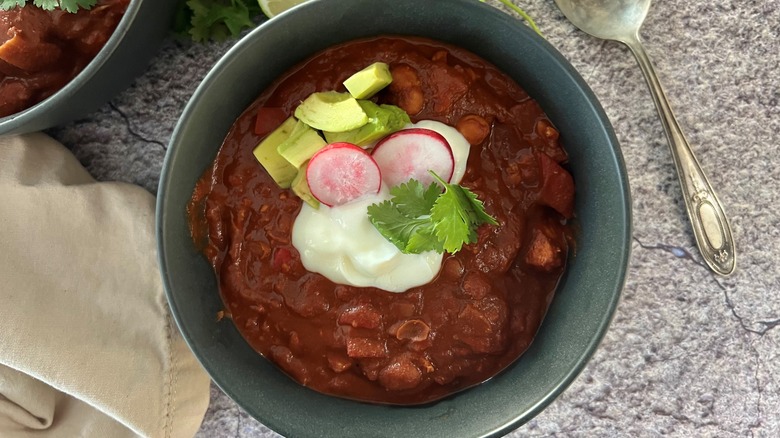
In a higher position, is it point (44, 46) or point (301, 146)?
point (44, 46)

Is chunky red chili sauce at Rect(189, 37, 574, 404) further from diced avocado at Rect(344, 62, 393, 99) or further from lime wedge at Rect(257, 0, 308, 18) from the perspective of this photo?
lime wedge at Rect(257, 0, 308, 18)

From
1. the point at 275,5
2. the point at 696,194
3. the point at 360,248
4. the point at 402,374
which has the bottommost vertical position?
the point at 696,194

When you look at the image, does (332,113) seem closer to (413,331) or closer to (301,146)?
(301,146)

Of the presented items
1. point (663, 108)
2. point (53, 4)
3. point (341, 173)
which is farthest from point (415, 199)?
point (53, 4)

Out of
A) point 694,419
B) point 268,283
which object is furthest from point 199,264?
point 694,419

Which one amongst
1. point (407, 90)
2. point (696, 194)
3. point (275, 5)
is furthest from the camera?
point (696, 194)

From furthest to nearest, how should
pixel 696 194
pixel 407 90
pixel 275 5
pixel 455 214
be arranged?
pixel 696 194 → pixel 275 5 → pixel 407 90 → pixel 455 214

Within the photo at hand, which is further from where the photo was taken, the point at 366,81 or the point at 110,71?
the point at 110,71

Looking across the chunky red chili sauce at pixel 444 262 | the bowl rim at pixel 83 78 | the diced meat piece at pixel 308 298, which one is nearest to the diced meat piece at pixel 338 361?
the chunky red chili sauce at pixel 444 262
